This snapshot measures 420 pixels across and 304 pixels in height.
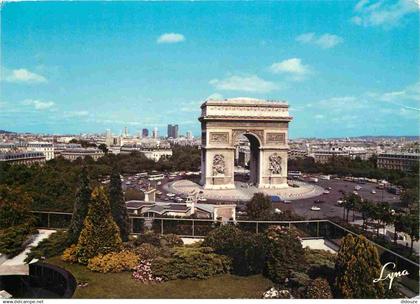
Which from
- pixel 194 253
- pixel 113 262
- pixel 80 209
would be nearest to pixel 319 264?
pixel 194 253

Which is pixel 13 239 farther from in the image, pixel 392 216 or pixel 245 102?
pixel 245 102

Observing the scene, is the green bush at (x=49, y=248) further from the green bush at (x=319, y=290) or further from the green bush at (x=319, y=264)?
the green bush at (x=319, y=290)

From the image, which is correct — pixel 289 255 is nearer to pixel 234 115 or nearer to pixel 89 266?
pixel 89 266

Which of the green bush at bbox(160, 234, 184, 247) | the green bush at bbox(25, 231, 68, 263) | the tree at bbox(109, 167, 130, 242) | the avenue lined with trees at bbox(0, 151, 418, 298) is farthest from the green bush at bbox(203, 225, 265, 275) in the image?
the green bush at bbox(25, 231, 68, 263)

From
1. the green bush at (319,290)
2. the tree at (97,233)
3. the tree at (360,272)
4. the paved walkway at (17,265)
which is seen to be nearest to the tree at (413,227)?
the tree at (360,272)

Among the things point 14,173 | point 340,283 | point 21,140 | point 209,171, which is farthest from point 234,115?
point 21,140

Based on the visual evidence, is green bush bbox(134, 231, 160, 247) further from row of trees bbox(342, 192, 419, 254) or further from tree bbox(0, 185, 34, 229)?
row of trees bbox(342, 192, 419, 254)

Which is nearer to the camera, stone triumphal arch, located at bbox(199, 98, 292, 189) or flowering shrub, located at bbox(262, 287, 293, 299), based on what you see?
flowering shrub, located at bbox(262, 287, 293, 299)
